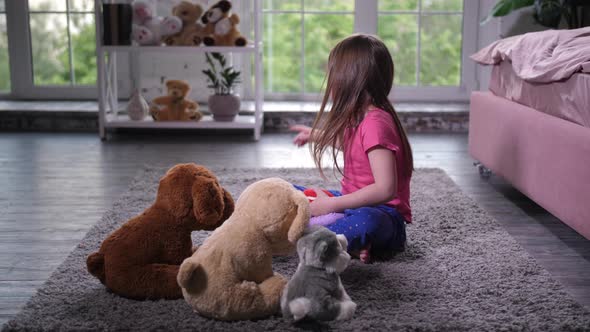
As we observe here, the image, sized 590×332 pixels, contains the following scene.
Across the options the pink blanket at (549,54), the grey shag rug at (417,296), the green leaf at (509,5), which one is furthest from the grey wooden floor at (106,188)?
the green leaf at (509,5)

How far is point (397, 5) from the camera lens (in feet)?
12.8

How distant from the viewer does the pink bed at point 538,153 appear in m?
1.62

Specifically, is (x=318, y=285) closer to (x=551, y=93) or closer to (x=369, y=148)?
(x=369, y=148)

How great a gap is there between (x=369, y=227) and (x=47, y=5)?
9.81 feet

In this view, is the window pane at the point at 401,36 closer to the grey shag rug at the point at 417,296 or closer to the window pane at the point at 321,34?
the window pane at the point at 321,34

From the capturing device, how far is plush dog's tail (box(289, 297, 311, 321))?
47.7 inches

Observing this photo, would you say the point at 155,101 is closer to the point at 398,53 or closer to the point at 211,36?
the point at 211,36

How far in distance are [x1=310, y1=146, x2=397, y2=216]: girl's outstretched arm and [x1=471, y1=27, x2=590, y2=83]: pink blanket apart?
0.58 metres

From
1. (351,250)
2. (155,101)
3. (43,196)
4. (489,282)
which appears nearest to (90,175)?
(43,196)

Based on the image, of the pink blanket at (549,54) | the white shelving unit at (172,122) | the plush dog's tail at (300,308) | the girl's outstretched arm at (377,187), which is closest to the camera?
the plush dog's tail at (300,308)

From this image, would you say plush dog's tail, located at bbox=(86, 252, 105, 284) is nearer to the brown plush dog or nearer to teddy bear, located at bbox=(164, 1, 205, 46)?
the brown plush dog

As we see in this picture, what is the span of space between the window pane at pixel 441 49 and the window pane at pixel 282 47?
2.37 feet

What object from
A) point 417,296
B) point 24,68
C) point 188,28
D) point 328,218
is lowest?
point 417,296

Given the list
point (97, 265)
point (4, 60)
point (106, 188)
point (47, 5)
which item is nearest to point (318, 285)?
point (97, 265)
